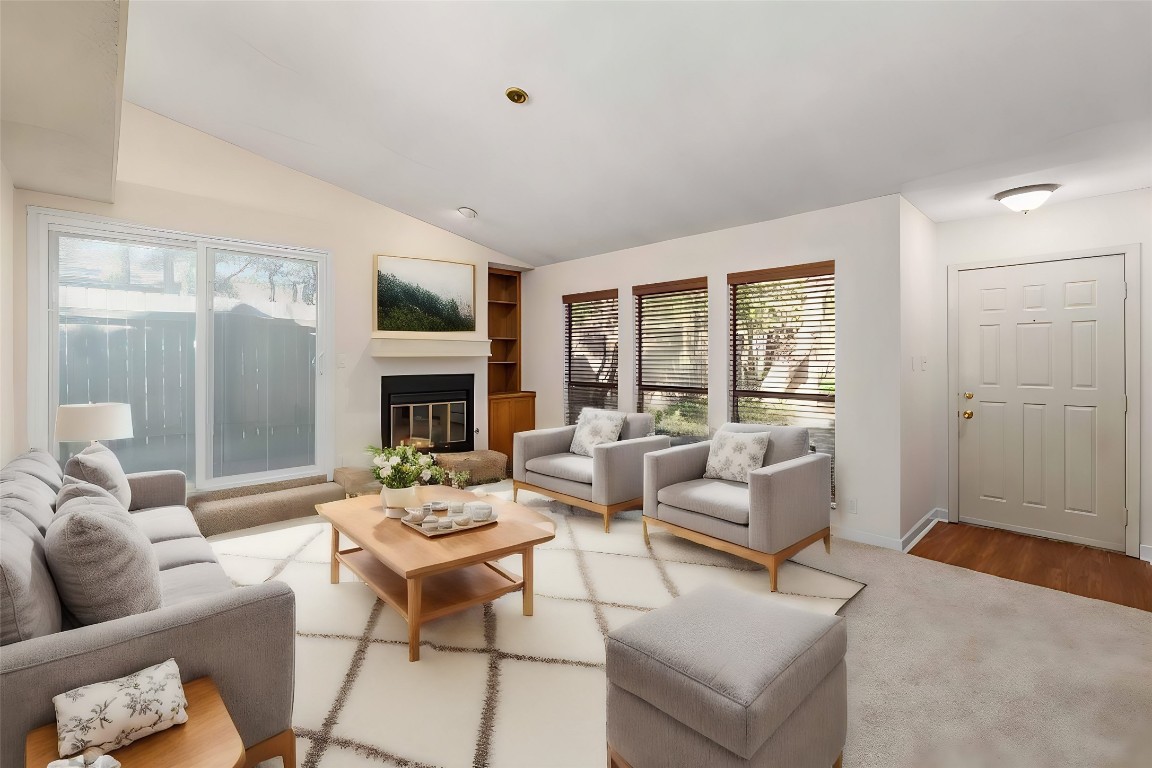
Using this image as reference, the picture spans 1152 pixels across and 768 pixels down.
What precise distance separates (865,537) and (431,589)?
9.74 ft

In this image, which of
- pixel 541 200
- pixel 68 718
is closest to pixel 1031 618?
pixel 68 718

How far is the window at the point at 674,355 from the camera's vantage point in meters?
4.91

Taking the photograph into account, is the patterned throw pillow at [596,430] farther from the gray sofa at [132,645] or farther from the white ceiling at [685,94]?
the gray sofa at [132,645]

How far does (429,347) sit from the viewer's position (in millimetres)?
5508

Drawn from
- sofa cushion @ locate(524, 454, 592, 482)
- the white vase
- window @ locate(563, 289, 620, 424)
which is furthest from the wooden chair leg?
window @ locate(563, 289, 620, 424)

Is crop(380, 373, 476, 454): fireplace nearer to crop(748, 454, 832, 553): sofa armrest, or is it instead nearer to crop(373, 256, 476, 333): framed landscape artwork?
crop(373, 256, 476, 333): framed landscape artwork

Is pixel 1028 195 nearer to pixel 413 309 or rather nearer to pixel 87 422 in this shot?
pixel 413 309

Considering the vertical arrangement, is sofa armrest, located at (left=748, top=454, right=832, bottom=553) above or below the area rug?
above

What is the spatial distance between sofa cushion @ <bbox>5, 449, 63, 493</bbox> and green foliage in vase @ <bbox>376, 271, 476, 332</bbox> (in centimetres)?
275

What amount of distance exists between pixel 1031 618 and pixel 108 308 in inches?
238

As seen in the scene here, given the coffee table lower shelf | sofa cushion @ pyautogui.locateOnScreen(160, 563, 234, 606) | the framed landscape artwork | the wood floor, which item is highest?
the framed landscape artwork

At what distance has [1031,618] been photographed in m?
2.80

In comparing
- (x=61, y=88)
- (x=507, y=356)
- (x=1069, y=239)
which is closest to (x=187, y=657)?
(x=61, y=88)

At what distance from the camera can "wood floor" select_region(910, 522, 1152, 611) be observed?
3160 mm
